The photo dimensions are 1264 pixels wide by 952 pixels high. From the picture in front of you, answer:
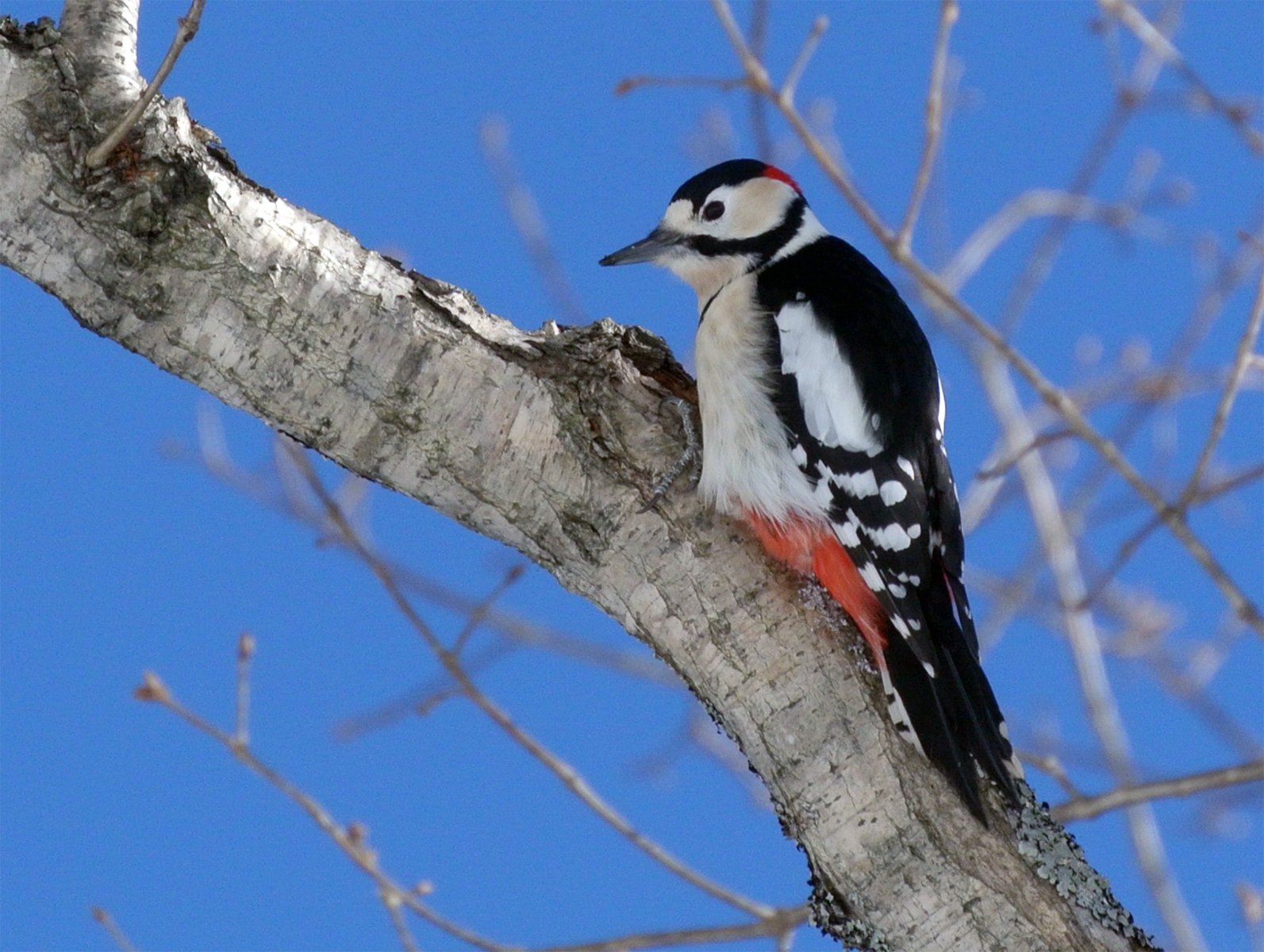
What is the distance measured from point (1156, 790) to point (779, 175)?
156 centimetres

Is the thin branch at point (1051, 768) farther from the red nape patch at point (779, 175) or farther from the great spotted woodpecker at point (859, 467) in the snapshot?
the red nape patch at point (779, 175)

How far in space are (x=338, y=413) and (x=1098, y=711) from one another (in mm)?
1911

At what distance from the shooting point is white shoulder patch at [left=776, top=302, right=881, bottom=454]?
2250 millimetres

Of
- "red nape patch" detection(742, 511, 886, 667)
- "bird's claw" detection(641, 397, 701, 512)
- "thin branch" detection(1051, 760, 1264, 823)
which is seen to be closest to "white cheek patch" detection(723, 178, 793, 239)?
"bird's claw" detection(641, 397, 701, 512)

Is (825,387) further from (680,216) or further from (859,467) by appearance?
(680,216)

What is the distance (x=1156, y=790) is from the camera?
212 cm

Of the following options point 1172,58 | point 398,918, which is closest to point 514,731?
point 398,918

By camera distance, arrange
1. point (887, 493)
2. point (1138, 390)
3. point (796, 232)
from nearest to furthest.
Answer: point (887, 493) → point (796, 232) → point (1138, 390)

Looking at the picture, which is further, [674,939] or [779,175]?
[779,175]

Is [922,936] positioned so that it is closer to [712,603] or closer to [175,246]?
[712,603]

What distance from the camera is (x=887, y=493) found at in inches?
86.4

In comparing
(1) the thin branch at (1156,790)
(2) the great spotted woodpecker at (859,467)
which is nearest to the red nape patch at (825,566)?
(2) the great spotted woodpecker at (859,467)

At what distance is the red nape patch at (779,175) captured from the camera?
9.75 feet

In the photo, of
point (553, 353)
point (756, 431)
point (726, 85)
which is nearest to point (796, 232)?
point (726, 85)
